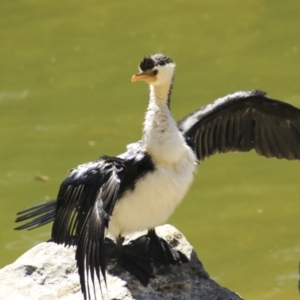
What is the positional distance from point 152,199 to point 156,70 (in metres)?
0.76

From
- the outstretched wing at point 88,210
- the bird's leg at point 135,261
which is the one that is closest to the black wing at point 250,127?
the bird's leg at point 135,261

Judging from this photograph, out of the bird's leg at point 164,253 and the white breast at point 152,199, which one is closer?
the white breast at point 152,199

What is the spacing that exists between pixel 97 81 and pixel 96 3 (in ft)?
5.49

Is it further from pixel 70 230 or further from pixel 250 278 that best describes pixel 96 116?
pixel 70 230

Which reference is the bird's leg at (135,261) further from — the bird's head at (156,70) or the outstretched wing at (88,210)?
the bird's head at (156,70)

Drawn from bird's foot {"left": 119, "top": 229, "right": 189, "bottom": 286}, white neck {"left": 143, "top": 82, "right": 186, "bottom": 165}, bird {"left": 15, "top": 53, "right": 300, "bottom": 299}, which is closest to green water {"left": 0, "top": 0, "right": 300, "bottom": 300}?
bird's foot {"left": 119, "top": 229, "right": 189, "bottom": 286}

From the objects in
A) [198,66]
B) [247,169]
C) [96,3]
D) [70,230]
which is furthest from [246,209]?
[96,3]

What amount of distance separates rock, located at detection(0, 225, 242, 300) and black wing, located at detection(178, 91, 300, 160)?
3.41 feet

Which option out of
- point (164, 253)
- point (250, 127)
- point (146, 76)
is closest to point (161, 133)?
point (146, 76)

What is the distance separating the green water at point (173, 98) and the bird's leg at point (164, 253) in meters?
1.75

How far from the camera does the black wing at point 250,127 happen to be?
6.35 m

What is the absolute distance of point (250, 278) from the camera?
7.44m

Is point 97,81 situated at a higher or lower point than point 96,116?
higher

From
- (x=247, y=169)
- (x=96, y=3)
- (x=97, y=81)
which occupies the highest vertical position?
(x=96, y=3)
